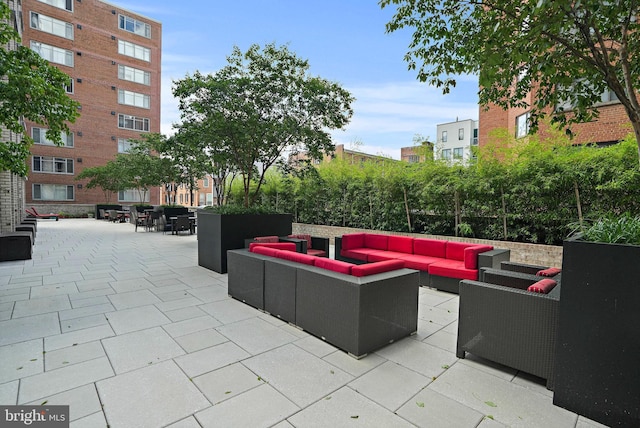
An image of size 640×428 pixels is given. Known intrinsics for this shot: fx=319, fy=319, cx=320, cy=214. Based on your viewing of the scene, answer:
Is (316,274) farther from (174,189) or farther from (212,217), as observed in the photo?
(174,189)

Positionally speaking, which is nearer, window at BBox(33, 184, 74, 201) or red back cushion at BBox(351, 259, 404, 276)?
red back cushion at BBox(351, 259, 404, 276)

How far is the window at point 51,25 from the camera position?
22.1 meters

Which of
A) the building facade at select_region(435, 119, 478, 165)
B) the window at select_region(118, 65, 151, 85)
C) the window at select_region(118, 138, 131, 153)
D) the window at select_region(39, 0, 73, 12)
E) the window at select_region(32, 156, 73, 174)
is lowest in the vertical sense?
the window at select_region(32, 156, 73, 174)

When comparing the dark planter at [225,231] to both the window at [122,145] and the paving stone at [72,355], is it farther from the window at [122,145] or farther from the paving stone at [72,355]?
the window at [122,145]

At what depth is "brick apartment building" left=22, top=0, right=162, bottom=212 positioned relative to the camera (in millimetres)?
22562

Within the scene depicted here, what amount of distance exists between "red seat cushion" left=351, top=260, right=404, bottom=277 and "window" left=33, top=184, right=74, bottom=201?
1111 inches

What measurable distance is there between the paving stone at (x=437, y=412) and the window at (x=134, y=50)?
32.3 meters

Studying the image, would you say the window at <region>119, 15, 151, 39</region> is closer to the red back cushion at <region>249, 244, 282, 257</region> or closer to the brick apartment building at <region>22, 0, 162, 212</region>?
the brick apartment building at <region>22, 0, 162, 212</region>

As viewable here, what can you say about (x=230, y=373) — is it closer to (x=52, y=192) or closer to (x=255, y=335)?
(x=255, y=335)

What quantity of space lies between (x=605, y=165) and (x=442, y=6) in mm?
3824

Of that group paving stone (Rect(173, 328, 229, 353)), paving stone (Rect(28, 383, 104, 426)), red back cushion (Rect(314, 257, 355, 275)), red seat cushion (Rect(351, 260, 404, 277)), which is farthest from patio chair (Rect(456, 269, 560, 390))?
paving stone (Rect(28, 383, 104, 426))

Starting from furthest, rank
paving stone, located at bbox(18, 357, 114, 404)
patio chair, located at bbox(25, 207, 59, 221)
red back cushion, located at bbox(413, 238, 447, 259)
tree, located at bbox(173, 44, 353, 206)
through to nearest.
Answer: patio chair, located at bbox(25, 207, 59, 221) → tree, located at bbox(173, 44, 353, 206) → red back cushion, located at bbox(413, 238, 447, 259) → paving stone, located at bbox(18, 357, 114, 404)

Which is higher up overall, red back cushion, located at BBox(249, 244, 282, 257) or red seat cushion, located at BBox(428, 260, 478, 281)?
red back cushion, located at BBox(249, 244, 282, 257)

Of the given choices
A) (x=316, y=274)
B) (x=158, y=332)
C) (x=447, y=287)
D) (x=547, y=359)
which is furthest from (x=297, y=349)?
(x=447, y=287)
